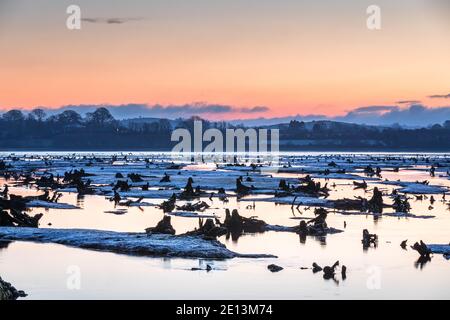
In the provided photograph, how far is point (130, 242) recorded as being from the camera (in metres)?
25.8

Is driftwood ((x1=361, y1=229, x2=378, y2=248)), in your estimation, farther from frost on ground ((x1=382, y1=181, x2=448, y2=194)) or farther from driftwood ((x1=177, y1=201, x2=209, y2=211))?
frost on ground ((x1=382, y1=181, x2=448, y2=194))

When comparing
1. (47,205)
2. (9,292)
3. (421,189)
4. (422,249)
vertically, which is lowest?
(421,189)

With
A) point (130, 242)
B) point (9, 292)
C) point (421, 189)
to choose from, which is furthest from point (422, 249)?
point (421, 189)

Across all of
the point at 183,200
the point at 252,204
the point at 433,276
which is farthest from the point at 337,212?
the point at 433,276

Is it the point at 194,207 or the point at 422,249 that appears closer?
the point at 422,249

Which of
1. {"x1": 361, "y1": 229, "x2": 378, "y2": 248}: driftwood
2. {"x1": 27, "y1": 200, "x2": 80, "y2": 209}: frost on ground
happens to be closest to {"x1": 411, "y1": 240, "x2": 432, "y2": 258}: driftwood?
{"x1": 361, "y1": 229, "x2": 378, "y2": 248}: driftwood

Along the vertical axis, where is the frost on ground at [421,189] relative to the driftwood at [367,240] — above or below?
below

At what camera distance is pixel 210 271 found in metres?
21.5

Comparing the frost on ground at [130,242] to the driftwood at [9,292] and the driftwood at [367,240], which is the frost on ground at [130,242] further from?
the driftwood at [9,292]

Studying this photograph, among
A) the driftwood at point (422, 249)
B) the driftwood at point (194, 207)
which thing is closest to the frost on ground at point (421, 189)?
the driftwood at point (194, 207)

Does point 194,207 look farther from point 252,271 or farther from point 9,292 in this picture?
point 9,292

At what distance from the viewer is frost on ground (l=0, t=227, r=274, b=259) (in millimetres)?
24281

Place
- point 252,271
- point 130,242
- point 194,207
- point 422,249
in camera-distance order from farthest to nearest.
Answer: point 194,207 < point 130,242 < point 422,249 < point 252,271

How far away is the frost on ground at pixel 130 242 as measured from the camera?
79.7ft
